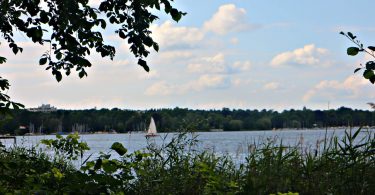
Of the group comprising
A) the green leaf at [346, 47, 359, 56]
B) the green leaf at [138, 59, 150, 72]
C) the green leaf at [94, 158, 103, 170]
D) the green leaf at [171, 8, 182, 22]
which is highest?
the green leaf at [171, 8, 182, 22]

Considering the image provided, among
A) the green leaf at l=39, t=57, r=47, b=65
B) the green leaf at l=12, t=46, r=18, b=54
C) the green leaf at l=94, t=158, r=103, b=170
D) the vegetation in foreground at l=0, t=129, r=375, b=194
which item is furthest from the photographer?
the vegetation in foreground at l=0, t=129, r=375, b=194

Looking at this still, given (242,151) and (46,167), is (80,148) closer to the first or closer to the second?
(46,167)

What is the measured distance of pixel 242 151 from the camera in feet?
38.1

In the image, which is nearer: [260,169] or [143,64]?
[143,64]

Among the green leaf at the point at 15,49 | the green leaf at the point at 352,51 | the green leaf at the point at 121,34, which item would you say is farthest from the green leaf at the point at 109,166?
the green leaf at the point at 15,49

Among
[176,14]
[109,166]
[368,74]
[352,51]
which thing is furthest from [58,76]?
[368,74]

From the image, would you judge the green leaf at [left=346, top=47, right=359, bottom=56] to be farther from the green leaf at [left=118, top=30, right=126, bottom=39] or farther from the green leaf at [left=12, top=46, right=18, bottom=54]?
the green leaf at [left=12, top=46, right=18, bottom=54]

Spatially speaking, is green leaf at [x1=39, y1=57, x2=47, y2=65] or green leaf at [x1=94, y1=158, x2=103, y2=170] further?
green leaf at [x1=39, y1=57, x2=47, y2=65]

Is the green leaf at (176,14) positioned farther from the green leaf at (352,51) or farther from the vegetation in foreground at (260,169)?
the green leaf at (352,51)

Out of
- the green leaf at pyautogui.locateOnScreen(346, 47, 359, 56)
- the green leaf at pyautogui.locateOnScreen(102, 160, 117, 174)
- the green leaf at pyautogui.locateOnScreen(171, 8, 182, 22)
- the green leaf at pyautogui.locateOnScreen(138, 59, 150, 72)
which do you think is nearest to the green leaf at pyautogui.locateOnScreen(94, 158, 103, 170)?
the green leaf at pyautogui.locateOnScreen(102, 160, 117, 174)

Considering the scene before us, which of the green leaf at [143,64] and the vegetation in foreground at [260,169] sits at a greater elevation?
the green leaf at [143,64]

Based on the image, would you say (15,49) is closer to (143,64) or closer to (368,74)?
(143,64)

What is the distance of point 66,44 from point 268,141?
16.1 ft

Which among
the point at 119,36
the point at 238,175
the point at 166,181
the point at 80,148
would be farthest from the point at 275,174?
the point at 119,36
